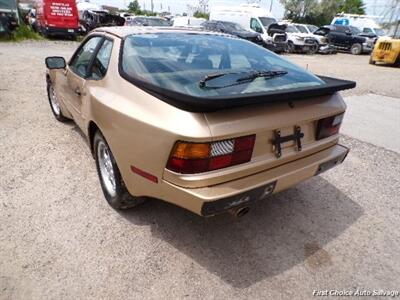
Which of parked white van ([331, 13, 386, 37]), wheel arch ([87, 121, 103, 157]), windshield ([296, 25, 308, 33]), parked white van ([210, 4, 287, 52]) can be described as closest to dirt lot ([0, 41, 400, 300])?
wheel arch ([87, 121, 103, 157])

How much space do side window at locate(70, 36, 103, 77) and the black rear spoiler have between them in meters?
0.99

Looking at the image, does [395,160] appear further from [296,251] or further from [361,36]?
[361,36]

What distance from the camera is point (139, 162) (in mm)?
2189

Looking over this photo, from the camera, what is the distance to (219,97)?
1.90 meters

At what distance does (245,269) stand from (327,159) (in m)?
1.09

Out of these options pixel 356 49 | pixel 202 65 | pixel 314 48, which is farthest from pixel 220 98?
pixel 356 49

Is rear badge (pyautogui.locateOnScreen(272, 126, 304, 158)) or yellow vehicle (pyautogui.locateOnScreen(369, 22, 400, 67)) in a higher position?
rear badge (pyautogui.locateOnScreen(272, 126, 304, 158))

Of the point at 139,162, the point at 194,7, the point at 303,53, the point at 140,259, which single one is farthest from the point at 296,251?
the point at 194,7

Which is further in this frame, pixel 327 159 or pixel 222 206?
pixel 327 159

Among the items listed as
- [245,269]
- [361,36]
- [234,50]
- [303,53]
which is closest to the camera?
[245,269]

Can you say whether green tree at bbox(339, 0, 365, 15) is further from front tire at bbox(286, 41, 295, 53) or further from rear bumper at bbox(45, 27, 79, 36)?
rear bumper at bbox(45, 27, 79, 36)

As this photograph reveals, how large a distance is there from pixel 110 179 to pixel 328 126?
6.34ft

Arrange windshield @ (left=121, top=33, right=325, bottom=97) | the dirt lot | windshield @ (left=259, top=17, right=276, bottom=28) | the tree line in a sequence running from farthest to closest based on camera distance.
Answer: the tree line < windshield @ (left=259, top=17, right=276, bottom=28) < windshield @ (left=121, top=33, right=325, bottom=97) < the dirt lot

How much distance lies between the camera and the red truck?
1647 cm
